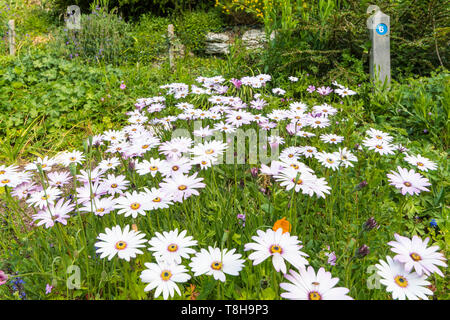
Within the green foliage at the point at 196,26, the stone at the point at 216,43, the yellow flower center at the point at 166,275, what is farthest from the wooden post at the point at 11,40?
the yellow flower center at the point at 166,275

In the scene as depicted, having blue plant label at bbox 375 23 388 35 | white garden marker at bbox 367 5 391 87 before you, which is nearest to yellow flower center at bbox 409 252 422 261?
white garden marker at bbox 367 5 391 87

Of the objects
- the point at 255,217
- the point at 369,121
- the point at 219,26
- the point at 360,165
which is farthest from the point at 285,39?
the point at 219,26

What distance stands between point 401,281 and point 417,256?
0.29ft

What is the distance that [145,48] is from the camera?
6965 mm

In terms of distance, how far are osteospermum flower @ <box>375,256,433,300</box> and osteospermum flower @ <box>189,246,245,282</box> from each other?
0.40 metres

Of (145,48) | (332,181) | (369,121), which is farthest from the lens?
(145,48)

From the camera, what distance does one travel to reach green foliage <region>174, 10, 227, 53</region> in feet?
25.0

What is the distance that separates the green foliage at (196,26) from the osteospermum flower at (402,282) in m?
7.02

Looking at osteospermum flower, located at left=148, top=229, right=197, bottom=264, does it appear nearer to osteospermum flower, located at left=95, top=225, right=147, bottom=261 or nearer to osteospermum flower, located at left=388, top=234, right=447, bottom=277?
osteospermum flower, located at left=95, top=225, right=147, bottom=261

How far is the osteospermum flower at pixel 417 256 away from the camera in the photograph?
2.94 feet

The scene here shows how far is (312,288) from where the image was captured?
36.6 inches

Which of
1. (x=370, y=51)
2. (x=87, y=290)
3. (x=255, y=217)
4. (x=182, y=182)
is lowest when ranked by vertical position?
(x=87, y=290)

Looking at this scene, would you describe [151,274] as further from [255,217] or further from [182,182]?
[255,217]
